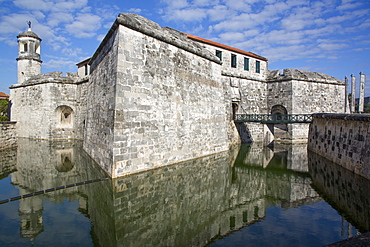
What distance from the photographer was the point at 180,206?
5.31 metres

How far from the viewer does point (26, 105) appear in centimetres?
1736

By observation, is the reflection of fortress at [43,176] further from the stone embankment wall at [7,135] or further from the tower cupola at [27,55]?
the tower cupola at [27,55]

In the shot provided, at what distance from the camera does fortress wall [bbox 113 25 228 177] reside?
24.2 ft

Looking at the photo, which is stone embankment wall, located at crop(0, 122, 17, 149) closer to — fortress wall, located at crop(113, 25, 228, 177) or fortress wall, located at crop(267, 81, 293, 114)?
fortress wall, located at crop(113, 25, 228, 177)

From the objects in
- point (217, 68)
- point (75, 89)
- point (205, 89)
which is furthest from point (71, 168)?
point (75, 89)

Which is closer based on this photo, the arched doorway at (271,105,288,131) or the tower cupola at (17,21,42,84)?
the arched doorway at (271,105,288,131)

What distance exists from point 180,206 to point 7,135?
12924 millimetres

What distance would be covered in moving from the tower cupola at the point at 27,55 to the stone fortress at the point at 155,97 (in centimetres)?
7

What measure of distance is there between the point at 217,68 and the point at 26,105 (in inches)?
586

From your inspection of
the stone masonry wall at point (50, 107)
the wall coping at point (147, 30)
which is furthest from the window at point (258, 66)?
the stone masonry wall at point (50, 107)

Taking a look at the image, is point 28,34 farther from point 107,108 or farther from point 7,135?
point 107,108

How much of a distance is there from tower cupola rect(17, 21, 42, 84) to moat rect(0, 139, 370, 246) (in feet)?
40.3

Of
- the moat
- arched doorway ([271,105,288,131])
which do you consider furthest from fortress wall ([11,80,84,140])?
arched doorway ([271,105,288,131])

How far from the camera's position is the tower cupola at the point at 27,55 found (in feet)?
59.4
